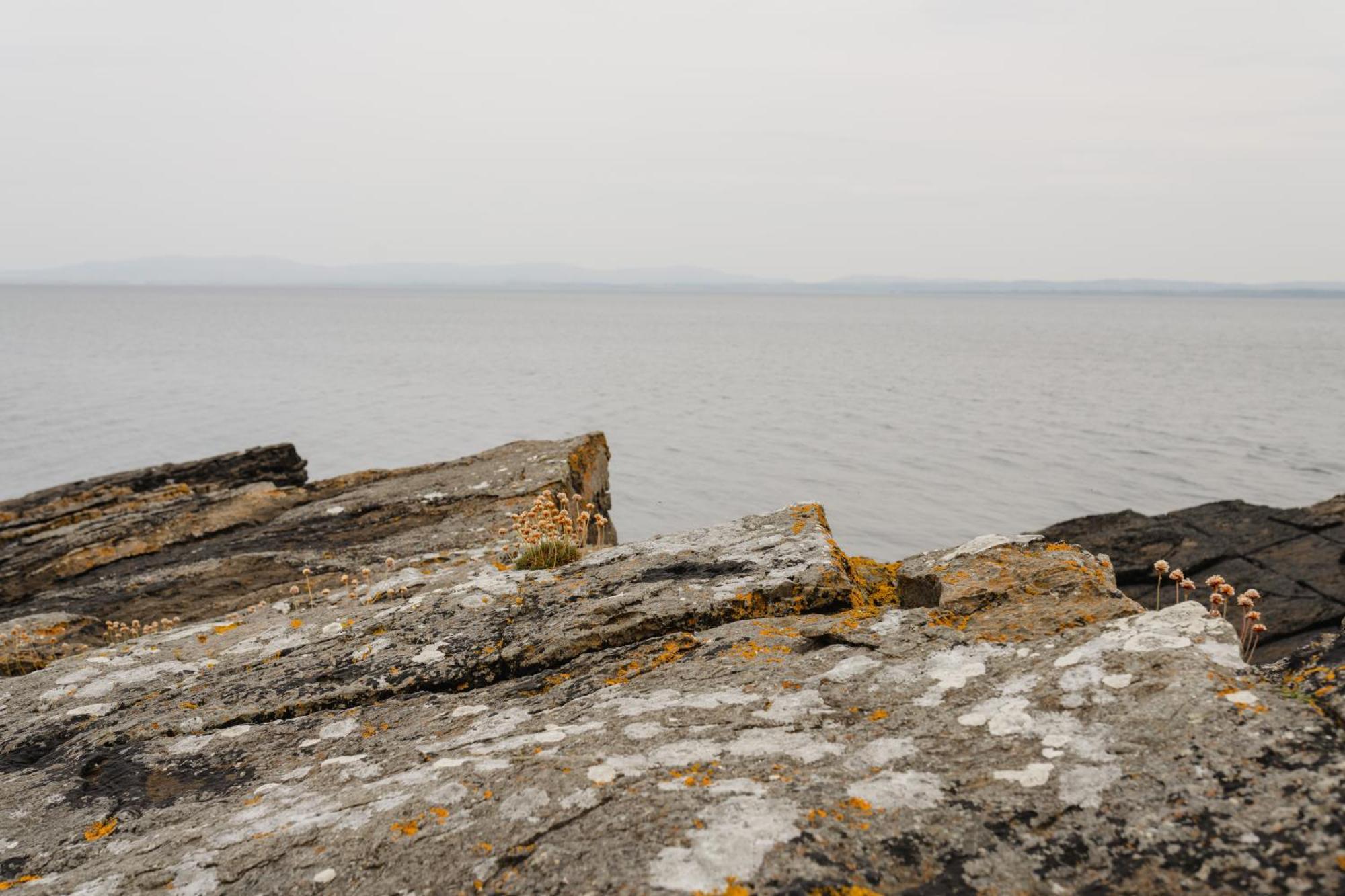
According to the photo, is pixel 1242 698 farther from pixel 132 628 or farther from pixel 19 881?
pixel 132 628

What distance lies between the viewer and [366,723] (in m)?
6.07

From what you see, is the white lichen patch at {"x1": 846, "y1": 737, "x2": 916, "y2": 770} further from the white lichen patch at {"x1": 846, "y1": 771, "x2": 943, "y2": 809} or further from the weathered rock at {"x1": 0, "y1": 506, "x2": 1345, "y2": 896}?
the white lichen patch at {"x1": 846, "y1": 771, "x2": 943, "y2": 809}

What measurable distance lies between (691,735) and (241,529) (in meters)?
9.93

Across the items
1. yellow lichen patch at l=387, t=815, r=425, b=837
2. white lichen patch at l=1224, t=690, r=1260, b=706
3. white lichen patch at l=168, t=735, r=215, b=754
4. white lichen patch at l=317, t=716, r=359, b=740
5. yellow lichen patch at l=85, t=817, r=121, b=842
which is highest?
white lichen patch at l=1224, t=690, r=1260, b=706

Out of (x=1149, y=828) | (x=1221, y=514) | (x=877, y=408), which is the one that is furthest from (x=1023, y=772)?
(x=877, y=408)

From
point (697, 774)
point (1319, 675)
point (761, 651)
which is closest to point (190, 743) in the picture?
point (697, 774)

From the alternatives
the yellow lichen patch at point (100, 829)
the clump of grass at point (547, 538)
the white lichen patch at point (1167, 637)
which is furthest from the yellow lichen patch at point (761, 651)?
the yellow lichen patch at point (100, 829)

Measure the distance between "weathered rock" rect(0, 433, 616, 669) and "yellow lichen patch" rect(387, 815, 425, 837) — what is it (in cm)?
518

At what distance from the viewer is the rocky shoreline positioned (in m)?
3.74

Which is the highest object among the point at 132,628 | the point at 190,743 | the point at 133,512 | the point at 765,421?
the point at 190,743

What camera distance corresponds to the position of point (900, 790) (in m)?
4.21

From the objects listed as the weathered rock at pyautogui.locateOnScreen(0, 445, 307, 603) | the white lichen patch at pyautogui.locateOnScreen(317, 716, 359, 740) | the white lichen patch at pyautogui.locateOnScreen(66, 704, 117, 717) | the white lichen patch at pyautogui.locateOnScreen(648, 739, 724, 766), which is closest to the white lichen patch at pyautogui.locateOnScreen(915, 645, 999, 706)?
the white lichen patch at pyautogui.locateOnScreen(648, 739, 724, 766)

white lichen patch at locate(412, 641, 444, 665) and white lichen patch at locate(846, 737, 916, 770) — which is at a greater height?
white lichen patch at locate(846, 737, 916, 770)

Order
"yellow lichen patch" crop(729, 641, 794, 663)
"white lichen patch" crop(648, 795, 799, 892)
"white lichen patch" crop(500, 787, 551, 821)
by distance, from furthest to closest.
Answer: "yellow lichen patch" crop(729, 641, 794, 663) → "white lichen patch" crop(500, 787, 551, 821) → "white lichen patch" crop(648, 795, 799, 892)
